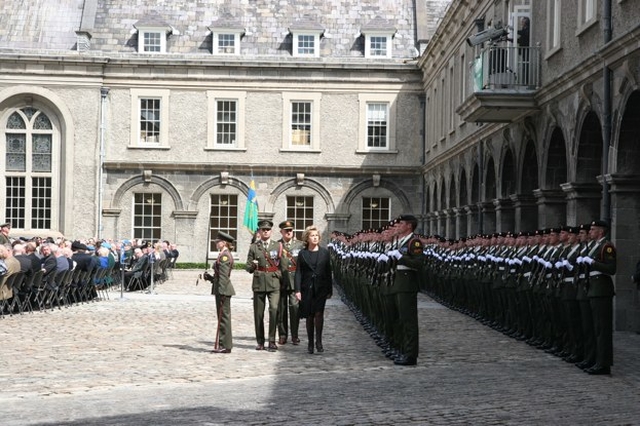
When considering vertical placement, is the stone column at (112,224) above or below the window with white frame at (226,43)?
below

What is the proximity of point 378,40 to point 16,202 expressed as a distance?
56.0ft

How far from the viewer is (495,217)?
32.0 metres

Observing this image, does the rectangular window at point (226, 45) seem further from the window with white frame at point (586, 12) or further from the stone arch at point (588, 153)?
the stone arch at point (588, 153)

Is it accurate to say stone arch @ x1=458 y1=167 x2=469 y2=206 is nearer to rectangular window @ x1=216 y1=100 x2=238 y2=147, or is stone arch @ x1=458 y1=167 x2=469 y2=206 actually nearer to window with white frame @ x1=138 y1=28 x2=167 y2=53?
rectangular window @ x1=216 y1=100 x2=238 y2=147

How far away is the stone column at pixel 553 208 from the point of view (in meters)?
24.1

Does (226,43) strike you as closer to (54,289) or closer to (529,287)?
(54,289)

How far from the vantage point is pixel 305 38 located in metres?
50.6

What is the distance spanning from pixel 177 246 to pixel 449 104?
14.9 meters

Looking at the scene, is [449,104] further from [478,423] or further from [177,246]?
[478,423]

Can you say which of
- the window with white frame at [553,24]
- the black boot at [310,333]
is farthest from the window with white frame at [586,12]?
the black boot at [310,333]

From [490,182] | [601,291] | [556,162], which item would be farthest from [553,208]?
[601,291]

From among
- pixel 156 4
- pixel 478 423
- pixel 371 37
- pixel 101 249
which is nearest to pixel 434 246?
pixel 101 249

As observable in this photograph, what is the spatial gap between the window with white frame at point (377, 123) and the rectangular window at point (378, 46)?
2034 mm

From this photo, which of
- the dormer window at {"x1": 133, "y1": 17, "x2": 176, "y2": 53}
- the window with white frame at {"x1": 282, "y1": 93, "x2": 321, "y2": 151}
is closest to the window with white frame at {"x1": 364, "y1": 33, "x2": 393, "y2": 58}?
the window with white frame at {"x1": 282, "y1": 93, "x2": 321, "y2": 151}
